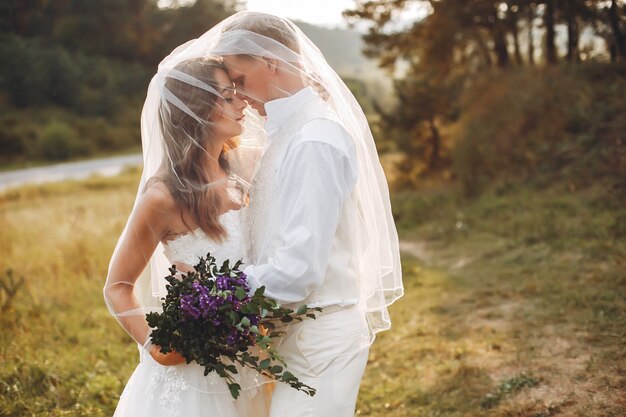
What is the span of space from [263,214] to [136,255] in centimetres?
57

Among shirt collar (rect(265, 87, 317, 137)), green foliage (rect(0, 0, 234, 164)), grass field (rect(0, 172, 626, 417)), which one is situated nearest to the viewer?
shirt collar (rect(265, 87, 317, 137))

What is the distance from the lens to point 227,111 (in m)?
2.69

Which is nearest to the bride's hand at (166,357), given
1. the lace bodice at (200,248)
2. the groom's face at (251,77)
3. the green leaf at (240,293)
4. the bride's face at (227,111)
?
the lace bodice at (200,248)

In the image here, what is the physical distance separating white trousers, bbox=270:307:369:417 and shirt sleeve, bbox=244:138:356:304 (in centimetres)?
20

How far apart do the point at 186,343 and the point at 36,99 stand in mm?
32428

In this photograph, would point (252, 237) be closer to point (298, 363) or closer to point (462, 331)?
point (298, 363)

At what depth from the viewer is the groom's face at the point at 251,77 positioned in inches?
101

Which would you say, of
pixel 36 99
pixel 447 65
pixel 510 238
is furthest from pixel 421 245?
pixel 36 99

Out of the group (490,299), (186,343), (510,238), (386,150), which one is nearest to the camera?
(186,343)

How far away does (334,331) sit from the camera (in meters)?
2.47

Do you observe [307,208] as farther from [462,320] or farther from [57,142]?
[57,142]

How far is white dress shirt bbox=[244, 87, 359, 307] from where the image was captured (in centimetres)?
226

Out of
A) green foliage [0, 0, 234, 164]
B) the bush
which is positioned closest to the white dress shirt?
green foliage [0, 0, 234, 164]

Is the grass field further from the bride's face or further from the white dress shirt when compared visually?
the bride's face
